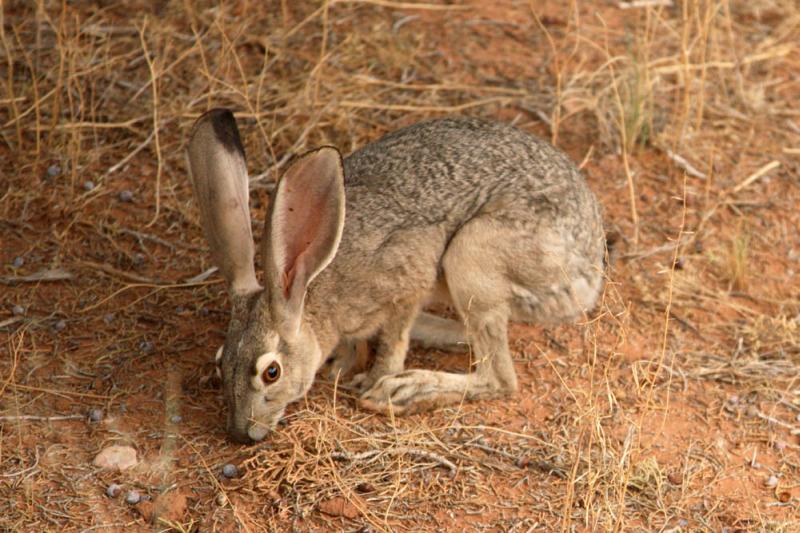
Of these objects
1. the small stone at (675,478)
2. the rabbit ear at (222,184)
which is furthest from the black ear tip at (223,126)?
the small stone at (675,478)

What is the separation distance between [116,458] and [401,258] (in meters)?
1.42

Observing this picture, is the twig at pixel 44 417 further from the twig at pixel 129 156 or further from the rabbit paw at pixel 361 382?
the twig at pixel 129 156

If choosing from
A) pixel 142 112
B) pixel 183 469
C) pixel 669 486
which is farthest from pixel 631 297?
pixel 142 112

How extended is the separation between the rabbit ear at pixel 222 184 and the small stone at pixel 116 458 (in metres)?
0.84

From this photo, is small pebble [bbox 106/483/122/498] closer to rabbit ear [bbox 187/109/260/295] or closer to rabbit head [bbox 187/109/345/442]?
rabbit head [bbox 187/109/345/442]

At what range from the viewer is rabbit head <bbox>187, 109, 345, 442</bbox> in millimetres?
4289

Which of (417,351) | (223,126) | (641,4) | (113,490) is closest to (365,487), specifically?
(113,490)

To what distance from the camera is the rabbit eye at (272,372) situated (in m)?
4.45

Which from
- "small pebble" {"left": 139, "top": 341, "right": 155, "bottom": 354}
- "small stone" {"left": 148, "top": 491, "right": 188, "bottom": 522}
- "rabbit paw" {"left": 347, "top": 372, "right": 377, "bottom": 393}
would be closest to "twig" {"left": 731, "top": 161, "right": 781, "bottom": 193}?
"rabbit paw" {"left": 347, "top": 372, "right": 377, "bottom": 393}

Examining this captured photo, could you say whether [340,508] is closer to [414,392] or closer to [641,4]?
[414,392]

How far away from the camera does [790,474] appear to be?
4668 millimetres

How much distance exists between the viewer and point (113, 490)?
4301 mm

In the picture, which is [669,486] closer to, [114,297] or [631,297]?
[631,297]

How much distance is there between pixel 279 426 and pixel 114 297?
1.24m
